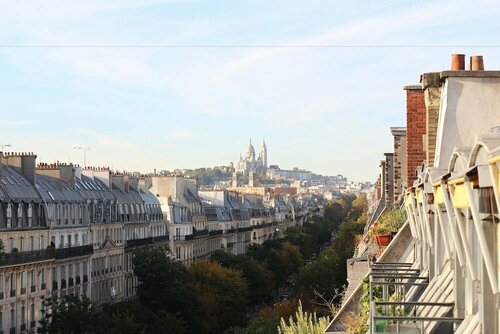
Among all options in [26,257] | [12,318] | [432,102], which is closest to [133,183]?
[26,257]

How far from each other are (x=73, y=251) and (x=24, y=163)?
7728 mm

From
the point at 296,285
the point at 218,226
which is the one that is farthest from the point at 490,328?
the point at 218,226

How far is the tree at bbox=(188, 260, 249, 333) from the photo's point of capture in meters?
75.6

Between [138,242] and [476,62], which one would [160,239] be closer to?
[138,242]

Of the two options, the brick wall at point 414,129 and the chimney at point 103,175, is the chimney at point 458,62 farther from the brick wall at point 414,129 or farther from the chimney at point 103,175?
the chimney at point 103,175

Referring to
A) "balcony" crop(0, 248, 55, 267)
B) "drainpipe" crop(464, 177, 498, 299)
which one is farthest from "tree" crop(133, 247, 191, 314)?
"drainpipe" crop(464, 177, 498, 299)

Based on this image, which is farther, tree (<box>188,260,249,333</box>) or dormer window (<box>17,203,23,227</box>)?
tree (<box>188,260,249,333</box>)

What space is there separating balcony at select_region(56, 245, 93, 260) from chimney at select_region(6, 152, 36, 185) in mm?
4693

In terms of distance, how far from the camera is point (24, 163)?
6031 cm

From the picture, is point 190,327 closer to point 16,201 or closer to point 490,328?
point 16,201

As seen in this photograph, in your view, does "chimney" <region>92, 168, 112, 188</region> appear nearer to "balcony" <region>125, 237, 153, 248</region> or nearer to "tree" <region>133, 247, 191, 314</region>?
"balcony" <region>125, 237, 153, 248</region>

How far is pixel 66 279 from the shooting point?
211 ft

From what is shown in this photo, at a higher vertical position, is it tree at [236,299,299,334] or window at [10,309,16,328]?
window at [10,309,16,328]

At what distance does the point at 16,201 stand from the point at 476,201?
1963 inches
